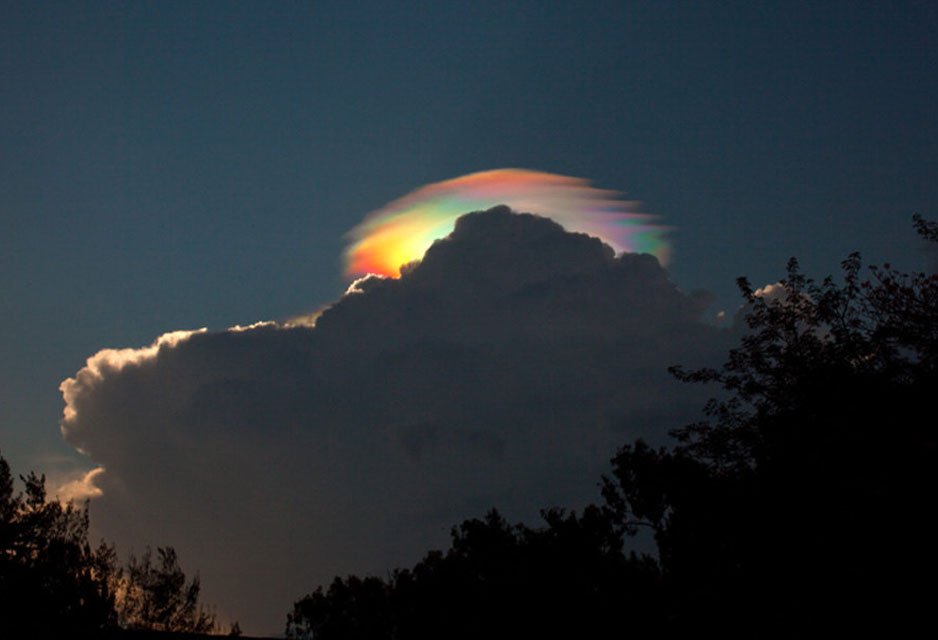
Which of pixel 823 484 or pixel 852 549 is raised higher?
pixel 823 484

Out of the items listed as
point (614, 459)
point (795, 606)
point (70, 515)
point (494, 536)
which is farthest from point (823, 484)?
point (494, 536)

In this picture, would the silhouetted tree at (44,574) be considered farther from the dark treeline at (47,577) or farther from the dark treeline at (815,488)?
the dark treeline at (815,488)

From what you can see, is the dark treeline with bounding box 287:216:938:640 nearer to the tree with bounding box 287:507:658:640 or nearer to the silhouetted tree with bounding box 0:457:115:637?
the tree with bounding box 287:507:658:640

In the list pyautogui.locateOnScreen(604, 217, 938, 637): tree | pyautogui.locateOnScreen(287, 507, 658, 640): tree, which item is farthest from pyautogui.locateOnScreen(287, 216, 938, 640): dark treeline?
pyautogui.locateOnScreen(287, 507, 658, 640): tree

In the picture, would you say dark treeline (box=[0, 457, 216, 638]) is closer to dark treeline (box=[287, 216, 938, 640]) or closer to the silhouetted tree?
the silhouetted tree

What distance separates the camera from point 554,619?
47875 mm

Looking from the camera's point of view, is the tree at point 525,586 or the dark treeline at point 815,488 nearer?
the dark treeline at point 815,488

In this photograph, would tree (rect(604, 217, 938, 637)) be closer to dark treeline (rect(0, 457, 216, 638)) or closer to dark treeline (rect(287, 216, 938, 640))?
dark treeline (rect(287, 216, 938, 640))

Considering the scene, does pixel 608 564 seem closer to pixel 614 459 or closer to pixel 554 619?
pixel 554 619

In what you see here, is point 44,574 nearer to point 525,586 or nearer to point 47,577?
point 47,577

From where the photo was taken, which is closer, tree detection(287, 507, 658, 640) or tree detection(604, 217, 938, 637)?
tree detection(604, 217, 938, 637)

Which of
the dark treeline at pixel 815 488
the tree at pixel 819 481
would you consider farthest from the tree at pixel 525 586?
the tree at pixel 819 481

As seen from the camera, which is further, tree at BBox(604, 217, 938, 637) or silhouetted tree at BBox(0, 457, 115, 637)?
silhouetted tree at BBox(0, 457, 115, 637)

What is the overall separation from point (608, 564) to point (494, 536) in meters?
14.8
